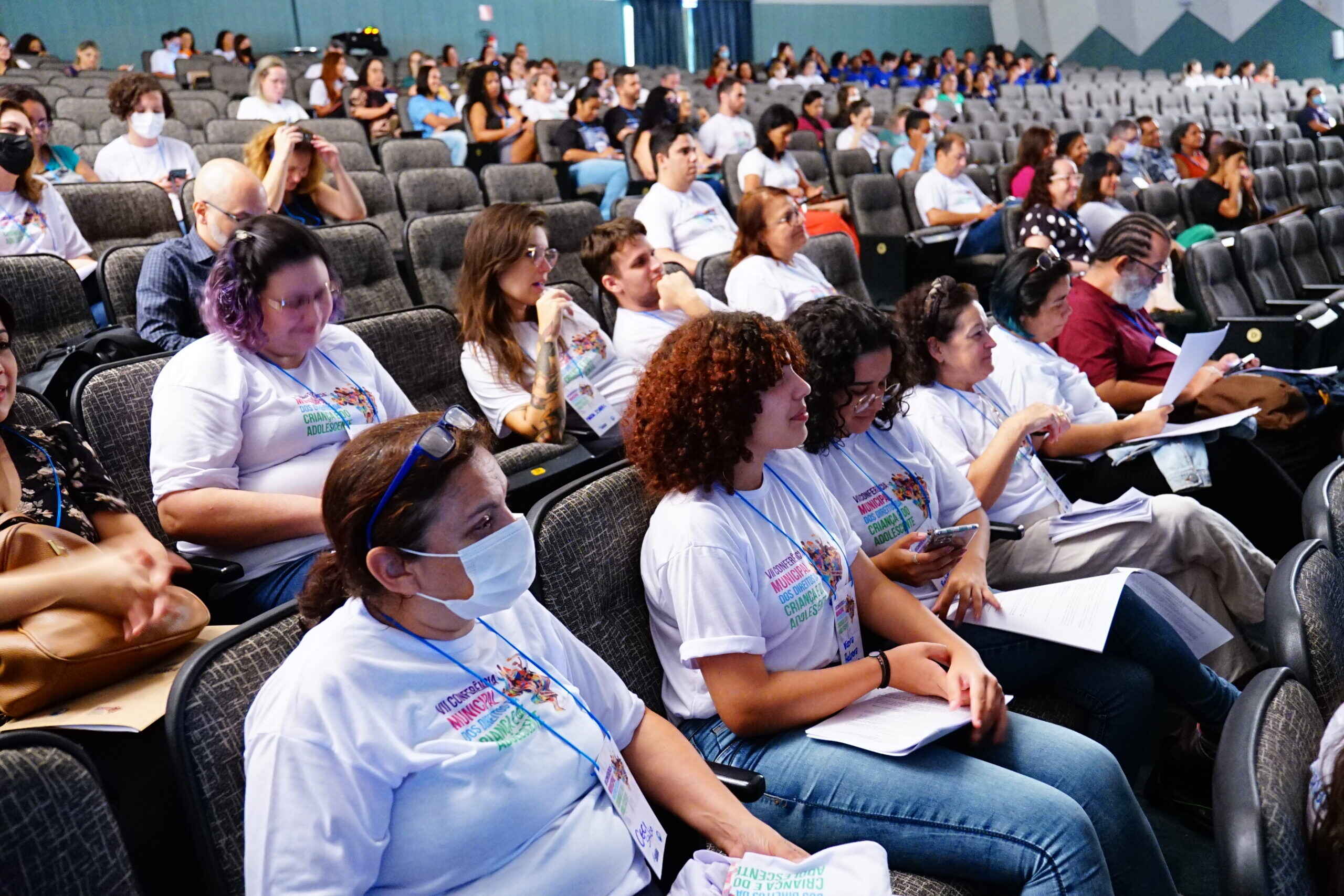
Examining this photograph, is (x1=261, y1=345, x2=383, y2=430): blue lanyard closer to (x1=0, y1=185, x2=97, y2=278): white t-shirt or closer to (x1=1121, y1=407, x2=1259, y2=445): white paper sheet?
(x1=0, y1=185, x2=97, y2=278): white t-shirt

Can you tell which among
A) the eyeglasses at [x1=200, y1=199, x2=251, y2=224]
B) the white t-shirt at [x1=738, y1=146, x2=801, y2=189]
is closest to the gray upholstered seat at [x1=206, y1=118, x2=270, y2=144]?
the white t-shirt at [x1=738, y1=146, x2=801, y2=189]

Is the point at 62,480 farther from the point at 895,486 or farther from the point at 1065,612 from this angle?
the point at 1065,612

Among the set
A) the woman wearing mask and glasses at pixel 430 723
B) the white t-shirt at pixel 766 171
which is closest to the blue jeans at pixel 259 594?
the woman wearing mask and glasses at pixel 430 723

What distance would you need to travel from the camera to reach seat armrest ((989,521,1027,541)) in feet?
6.89

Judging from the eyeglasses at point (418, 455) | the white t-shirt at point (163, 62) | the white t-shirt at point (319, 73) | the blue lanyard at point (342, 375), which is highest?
the white t-shirt at point (163, 62)

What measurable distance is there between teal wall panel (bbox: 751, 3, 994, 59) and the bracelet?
15.9 metres

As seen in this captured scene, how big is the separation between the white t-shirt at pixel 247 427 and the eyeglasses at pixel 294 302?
106 mm

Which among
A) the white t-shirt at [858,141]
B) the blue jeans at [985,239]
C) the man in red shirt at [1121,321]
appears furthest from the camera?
the white t-shirt at [858,141]

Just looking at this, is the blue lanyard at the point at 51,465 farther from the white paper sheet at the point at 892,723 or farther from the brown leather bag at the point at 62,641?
the white paper sheet at the point at 892,723

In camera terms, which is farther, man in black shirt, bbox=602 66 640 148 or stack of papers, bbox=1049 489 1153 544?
man in black shirt, bbox=602 66 640 148

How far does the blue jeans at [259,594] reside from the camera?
1.75m

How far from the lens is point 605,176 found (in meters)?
5.79

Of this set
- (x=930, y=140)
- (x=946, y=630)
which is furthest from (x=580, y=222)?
(x=930, y=140)

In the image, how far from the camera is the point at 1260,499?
2873 mm
